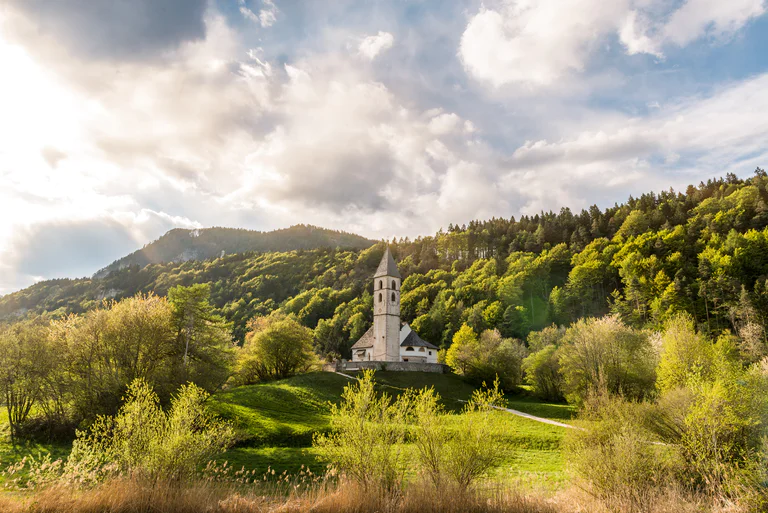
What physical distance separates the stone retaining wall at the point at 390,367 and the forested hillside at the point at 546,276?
1042 inches

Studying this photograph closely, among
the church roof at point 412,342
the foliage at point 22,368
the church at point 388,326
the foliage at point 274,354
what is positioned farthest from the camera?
the church roof at point 412,342

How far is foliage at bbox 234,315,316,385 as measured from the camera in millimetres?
49562

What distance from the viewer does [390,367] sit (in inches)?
2112

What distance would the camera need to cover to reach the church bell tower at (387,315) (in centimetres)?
5841

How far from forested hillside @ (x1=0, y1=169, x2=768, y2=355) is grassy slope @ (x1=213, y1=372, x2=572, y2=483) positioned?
29.2 meters

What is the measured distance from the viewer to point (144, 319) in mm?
28438

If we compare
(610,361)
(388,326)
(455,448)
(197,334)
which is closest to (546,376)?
(610,361)

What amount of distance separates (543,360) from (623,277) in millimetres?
42041

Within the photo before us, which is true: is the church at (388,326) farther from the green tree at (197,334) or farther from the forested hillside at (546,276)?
the green tree at (197,334)

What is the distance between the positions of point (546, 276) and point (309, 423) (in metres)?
75.7

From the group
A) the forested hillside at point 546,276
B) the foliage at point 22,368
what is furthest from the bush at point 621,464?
the forested hillside at point 546,276

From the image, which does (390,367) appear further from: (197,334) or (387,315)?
(197,334)

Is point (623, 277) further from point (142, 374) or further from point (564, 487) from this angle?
point (142, 374)

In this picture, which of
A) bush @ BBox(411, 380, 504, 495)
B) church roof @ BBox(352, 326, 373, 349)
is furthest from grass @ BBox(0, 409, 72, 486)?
church roof @ BBox(352, 326, 373, 349)
